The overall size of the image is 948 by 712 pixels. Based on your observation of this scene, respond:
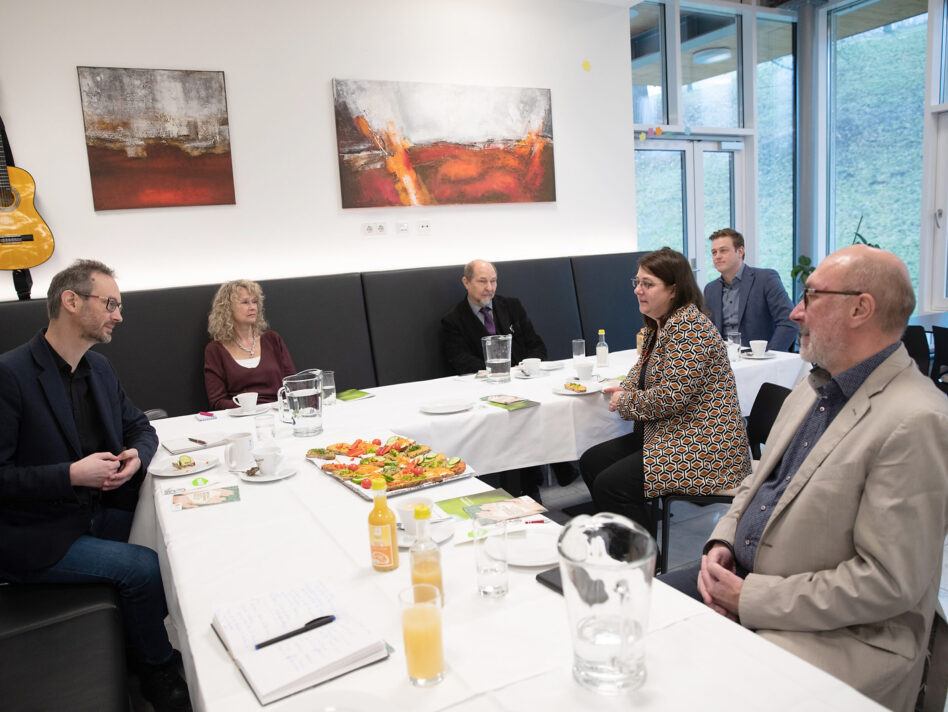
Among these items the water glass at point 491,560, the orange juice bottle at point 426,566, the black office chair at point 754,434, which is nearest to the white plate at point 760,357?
the black office chair at point 754,434

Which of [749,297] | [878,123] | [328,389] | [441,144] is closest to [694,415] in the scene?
[328,389]

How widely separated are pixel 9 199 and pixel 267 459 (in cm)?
279

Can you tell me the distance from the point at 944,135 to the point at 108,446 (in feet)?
21.6

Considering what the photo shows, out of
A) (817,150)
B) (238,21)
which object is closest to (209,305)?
(238,21)

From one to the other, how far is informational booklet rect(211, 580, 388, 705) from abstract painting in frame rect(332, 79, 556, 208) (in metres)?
3.71

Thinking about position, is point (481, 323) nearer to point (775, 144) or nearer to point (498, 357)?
point (498, 357)

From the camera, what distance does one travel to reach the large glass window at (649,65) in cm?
609

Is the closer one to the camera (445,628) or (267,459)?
(445,628)

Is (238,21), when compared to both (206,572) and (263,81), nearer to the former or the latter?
(263,81)

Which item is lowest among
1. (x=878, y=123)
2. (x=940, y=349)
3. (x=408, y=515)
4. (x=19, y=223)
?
(x=940, y=349)

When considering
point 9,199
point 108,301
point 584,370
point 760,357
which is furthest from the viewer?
point 9,199

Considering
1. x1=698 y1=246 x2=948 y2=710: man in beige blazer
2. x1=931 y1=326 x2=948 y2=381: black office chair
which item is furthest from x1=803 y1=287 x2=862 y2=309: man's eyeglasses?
x1=931 y1=326 x2=948 y2=381: black office chair

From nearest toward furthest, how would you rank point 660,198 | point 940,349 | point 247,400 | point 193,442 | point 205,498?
1. point 205,498
2. point 193,442
3. point 247,400
4. point 940,349
5. point 660,198

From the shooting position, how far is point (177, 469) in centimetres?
209
